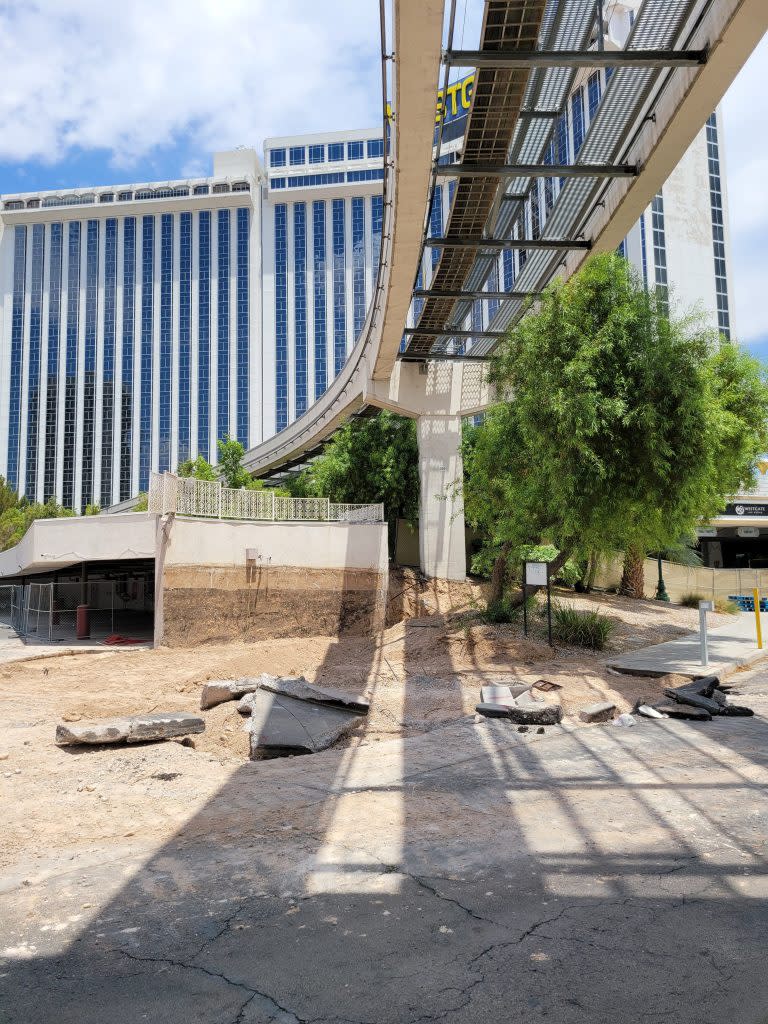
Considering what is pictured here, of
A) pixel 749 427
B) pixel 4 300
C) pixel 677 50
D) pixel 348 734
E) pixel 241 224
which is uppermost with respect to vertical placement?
pixel 241 224

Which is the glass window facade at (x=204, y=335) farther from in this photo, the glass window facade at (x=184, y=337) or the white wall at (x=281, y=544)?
the white wall at (x=281, y=544)

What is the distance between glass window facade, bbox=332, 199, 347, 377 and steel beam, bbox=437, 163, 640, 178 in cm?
7918

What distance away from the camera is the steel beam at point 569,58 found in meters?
10.7

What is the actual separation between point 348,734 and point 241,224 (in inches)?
3899

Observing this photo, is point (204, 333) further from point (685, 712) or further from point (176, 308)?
point (685, 712)

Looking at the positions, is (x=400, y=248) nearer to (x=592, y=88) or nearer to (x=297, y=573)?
(x=297, y=573)

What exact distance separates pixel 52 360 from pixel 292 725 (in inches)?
3880

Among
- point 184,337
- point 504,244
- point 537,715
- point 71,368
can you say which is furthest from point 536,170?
point 71,368

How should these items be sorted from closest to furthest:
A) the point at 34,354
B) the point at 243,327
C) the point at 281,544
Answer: the point at 281,544 → the point at 243,327 → the point at 34,354

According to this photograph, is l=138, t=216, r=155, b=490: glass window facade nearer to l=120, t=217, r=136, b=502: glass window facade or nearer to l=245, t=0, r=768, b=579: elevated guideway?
l=120, t=217, r=136, b=502: glass window facade

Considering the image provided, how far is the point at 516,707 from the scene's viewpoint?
10664 mm

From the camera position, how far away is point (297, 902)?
4.59 m

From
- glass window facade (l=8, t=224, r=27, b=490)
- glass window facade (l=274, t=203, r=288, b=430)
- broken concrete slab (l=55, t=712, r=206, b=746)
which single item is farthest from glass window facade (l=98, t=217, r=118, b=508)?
broken concrete slab (l=55, t=712, r=206, b=746)

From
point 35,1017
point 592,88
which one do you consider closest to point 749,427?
point 35,1017
